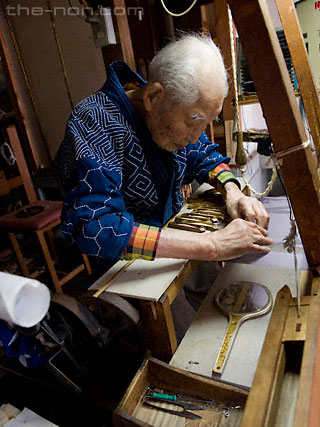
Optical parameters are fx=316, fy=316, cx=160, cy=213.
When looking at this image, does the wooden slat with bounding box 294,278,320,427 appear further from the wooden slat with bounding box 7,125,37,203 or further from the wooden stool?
the wooden slat with bounding box 7,125,37,203

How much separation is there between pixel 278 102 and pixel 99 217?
0.86m

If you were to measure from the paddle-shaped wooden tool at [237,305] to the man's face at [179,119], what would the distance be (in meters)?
0.83

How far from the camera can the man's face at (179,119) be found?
155cm

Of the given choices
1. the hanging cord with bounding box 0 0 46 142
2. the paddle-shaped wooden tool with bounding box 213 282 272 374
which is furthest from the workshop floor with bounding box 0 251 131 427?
the hanging cord with bounding box 0 0 46 142

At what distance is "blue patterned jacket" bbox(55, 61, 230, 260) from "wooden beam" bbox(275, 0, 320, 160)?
2.50ft

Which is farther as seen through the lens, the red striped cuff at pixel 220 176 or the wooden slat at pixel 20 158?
the wooden slat at pixel 20 158

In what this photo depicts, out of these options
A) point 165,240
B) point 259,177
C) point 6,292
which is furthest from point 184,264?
point 259,177

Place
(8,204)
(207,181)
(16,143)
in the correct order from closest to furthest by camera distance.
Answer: (207,181) → (16,143) → (8,204)

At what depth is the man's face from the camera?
1548mm

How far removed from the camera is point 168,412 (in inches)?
47.1

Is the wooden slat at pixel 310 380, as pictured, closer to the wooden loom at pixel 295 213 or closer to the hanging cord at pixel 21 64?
the wooden loom at pixel 295 213

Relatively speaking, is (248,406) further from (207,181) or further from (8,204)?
(8,204)

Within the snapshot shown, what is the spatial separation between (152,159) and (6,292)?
153 cm

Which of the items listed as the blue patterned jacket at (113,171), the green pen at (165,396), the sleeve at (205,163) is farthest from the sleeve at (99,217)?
the sleeve at (205,163)
